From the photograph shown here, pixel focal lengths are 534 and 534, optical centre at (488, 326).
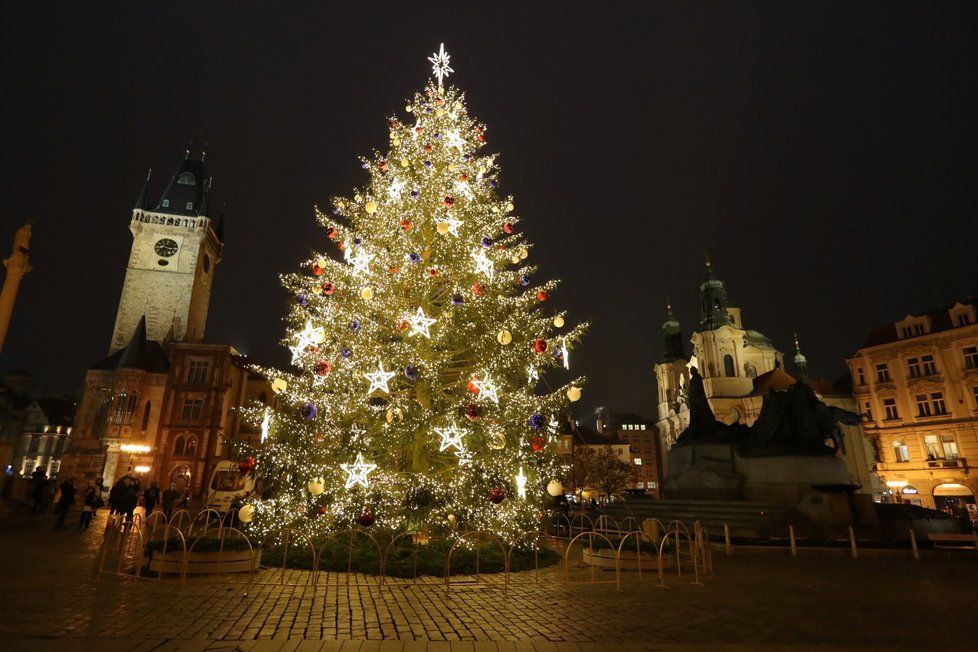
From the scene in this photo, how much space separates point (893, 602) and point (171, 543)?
11.4 m

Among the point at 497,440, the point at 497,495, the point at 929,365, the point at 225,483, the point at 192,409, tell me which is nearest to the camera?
the point at 497,495

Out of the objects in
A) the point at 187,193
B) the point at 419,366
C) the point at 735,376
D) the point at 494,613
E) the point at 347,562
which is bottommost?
the point at 494,613

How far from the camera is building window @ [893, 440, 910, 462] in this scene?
41.1m

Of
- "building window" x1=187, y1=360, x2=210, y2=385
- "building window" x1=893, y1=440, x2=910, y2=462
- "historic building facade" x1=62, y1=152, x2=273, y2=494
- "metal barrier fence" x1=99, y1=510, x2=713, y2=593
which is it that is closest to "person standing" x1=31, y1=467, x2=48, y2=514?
"metal barrier fence" x1=99, y1=510, x2=713, y2=593

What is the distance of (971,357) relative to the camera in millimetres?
38594

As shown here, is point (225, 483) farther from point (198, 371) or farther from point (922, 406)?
point (922, 406)

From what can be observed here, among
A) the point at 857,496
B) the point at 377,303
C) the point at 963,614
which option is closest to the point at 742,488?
the point at 857,496

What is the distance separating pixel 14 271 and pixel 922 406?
A: 5404 centimetres

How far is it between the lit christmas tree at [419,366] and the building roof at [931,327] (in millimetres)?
42651

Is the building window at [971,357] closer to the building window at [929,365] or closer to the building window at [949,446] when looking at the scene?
the building window at [929,365]

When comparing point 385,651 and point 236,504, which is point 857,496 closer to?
point 385,651

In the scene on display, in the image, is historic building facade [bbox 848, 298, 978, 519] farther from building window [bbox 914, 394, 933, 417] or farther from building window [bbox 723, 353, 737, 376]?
building window [bbox 723, 353, 737, 376]

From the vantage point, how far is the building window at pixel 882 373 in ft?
143

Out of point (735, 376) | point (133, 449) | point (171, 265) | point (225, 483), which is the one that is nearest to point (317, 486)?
point (225, 483)
